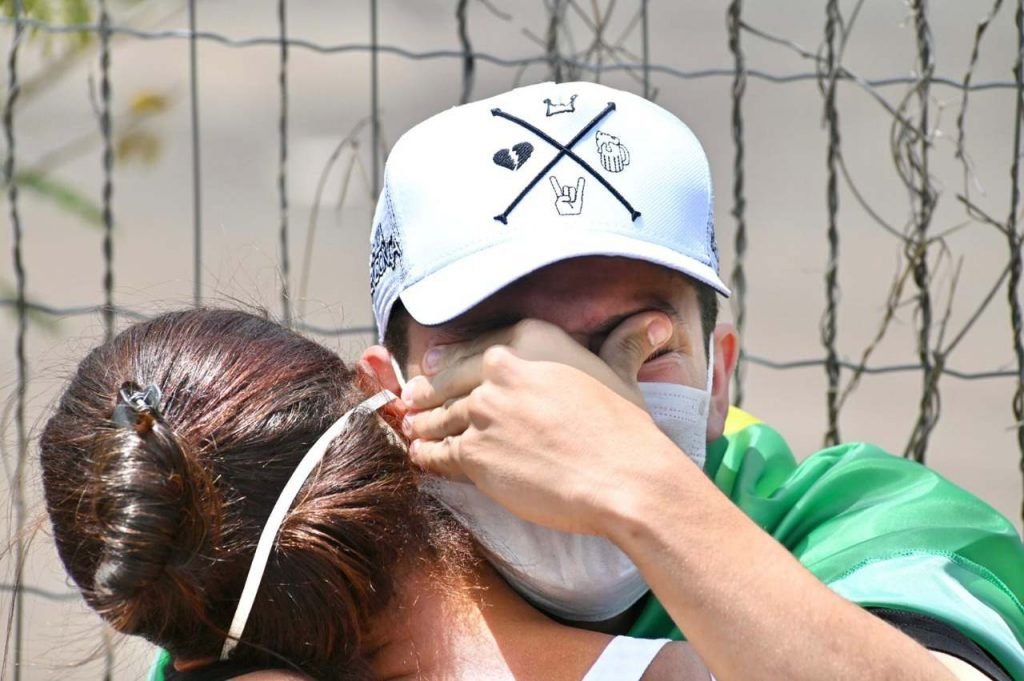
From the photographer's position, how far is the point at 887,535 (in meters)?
2.14

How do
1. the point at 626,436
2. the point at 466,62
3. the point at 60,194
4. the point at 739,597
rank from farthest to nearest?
the point at 60,194 → the point at 466,62 → the point at 626,436 → the point at 739,597

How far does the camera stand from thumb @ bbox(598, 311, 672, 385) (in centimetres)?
202

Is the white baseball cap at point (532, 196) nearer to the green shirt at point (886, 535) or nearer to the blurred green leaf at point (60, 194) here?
the green shirt at point (886, 535)

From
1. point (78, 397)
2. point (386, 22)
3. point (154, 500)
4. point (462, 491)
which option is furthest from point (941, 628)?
point (386, 22)

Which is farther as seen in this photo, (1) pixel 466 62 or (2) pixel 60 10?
(2) pixel 60 10

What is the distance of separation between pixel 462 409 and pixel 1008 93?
23.8 feet

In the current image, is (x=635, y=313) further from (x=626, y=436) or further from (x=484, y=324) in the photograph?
(x=626, y=436)

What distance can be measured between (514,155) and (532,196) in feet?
0.27

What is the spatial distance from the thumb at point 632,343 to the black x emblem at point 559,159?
17 cm

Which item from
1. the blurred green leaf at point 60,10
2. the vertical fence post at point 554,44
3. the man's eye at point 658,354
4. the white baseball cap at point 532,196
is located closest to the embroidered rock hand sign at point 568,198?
the white baseball cap at point 532,196

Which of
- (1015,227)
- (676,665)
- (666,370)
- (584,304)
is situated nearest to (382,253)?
(584,304)

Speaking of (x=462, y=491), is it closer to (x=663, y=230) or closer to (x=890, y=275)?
(x=663, y=230)

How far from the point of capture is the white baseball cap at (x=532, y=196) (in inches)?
81.3

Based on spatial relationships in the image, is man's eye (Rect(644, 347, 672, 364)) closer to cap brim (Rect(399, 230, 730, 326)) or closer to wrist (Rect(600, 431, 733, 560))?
cap brim (Rect(399, 230, 730, 326))
